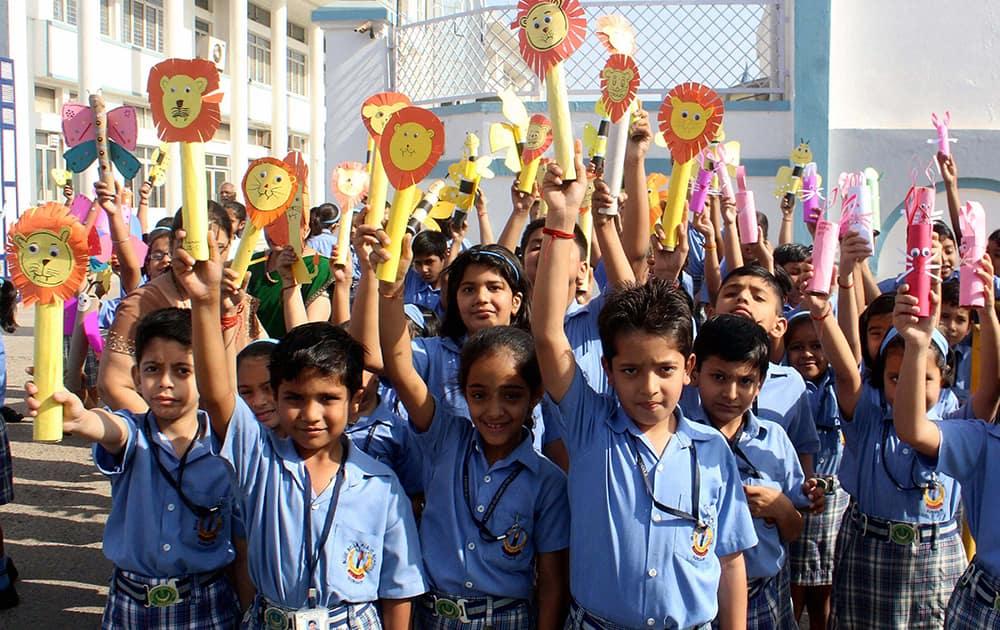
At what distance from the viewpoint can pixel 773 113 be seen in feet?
23.4

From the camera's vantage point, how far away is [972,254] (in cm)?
227

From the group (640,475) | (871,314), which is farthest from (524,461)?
(871,314)

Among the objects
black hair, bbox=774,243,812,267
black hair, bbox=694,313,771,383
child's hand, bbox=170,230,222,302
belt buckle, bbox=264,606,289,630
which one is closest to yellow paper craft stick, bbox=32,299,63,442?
child's hand, bbox=170,230,222,302

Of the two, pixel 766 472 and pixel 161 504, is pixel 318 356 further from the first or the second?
pixel 766 472

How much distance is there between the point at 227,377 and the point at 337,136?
6420 mm

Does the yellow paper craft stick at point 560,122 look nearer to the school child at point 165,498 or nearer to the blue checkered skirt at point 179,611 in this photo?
the school child at point 165,498

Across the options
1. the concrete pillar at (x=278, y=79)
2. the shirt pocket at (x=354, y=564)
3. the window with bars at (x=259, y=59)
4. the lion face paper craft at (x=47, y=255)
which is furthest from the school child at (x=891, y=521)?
the window with bars at (x=259, y=59)

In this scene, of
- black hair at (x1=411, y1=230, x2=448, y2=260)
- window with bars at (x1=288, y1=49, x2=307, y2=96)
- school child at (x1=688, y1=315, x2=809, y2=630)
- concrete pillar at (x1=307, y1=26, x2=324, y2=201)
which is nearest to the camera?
school child at (x1=688, y1=315, x2=809, y2=630)

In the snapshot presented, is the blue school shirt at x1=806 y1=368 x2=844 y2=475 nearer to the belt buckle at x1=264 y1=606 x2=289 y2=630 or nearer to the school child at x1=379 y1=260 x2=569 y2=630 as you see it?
the school child at x1=379 y1=260 x2=569 y2=630

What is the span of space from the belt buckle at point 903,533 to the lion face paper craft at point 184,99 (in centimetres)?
205

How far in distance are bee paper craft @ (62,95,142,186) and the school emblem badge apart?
167 cm

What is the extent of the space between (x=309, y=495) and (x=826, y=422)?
1.75m

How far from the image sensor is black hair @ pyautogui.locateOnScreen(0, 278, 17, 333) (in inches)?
169

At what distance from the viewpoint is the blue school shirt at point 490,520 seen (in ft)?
6.76
